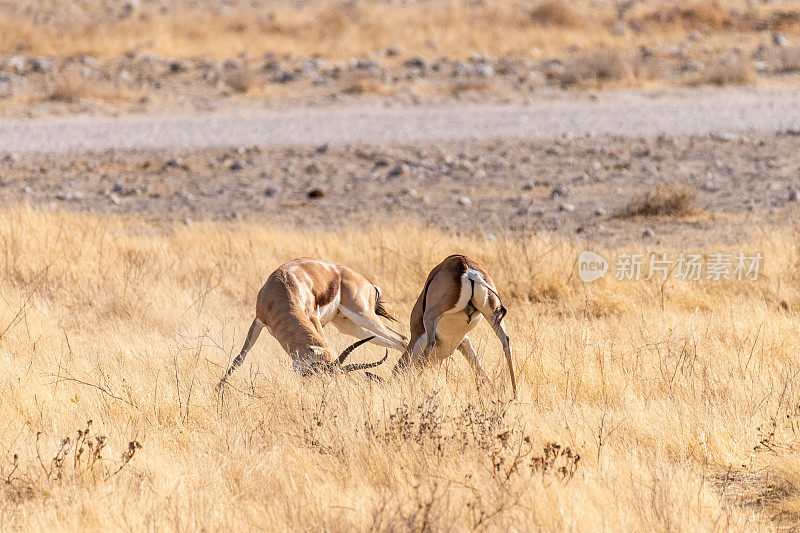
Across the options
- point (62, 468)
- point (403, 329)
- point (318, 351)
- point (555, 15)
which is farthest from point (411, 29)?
point (62, 468)

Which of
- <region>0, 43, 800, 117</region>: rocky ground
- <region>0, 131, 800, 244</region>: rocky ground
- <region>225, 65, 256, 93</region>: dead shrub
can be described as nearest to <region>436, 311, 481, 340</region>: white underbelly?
<region>0, 131, 800, 244</region>: rocky ground

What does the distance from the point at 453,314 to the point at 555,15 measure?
21.8 metres

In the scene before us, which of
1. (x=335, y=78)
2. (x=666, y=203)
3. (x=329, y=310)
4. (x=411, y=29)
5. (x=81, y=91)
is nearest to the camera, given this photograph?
(x=329, y=310)

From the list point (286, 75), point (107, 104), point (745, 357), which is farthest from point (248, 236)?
point (286, 75)

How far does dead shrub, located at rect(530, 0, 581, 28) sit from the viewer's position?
2595 cm

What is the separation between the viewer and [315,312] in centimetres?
620

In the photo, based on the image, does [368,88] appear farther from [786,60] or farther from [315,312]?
[315,312]

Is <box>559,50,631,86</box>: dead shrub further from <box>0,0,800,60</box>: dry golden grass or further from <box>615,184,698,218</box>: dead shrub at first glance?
<box>615,184,698,218</box>: dead shrub

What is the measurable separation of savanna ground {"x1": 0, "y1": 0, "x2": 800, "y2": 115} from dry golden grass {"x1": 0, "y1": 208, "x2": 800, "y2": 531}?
36.2 feet

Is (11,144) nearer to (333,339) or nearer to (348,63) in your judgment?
(348,63)

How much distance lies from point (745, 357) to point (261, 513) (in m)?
3.54

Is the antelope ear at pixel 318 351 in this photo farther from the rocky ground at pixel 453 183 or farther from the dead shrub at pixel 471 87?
the dead shrub at pixel 471 87

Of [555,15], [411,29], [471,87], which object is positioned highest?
[555,15]

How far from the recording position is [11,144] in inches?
603
